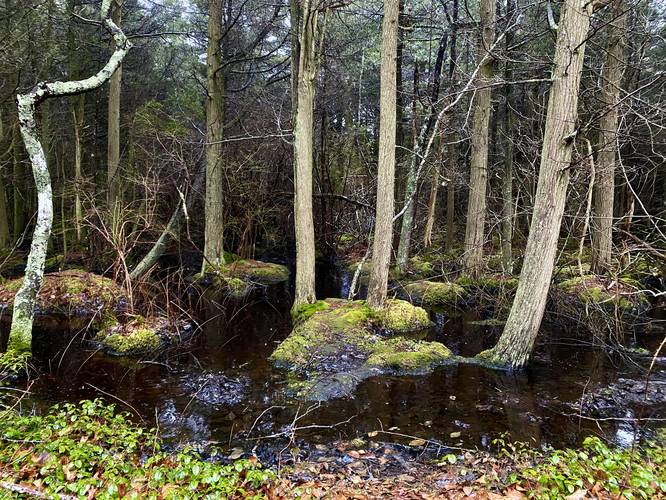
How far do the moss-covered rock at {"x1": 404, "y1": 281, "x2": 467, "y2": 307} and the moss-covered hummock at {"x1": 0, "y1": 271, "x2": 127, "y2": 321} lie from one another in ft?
25.6

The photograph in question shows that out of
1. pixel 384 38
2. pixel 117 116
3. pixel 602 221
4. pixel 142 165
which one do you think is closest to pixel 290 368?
pixel 384 38

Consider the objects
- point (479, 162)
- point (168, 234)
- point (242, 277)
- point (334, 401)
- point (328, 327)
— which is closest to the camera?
point (334, 401)

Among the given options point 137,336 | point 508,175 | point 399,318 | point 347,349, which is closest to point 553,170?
point 399,318

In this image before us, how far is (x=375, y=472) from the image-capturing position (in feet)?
13.6

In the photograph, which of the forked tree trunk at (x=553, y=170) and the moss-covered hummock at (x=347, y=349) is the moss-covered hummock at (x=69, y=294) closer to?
the moss-covered hummock at (x=347, y=349)

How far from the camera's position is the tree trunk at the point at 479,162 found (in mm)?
11594

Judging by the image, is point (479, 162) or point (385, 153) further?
point (479, 162)

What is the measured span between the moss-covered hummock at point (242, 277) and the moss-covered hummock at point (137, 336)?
4.06 m

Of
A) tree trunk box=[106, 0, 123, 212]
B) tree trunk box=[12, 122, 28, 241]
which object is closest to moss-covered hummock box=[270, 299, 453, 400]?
tree trunk box=[106, 0, 123, 212]

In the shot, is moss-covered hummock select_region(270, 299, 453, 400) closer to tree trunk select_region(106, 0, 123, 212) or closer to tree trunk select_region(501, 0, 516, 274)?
tree trunk select_region(501, 0, 516, 274)

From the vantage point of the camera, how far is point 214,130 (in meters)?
13.9

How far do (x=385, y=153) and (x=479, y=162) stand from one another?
16.3 feet

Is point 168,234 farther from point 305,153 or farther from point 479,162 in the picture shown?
point 479,162

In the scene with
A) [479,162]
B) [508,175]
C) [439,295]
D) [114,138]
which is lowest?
[439,295]
